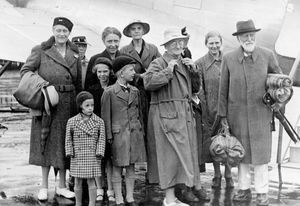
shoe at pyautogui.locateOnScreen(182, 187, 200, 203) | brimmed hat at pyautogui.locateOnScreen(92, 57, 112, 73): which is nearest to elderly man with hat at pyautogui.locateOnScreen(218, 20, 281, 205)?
shoe at pyautogui.locateOnScreen(182, 187, 200, 203)

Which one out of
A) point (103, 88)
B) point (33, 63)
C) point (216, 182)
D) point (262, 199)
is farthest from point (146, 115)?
point (262, 199)

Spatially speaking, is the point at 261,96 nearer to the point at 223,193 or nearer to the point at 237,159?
the point at 237,159

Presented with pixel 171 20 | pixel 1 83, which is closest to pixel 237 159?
pixel 171 20

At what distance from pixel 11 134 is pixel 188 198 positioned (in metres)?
4.62

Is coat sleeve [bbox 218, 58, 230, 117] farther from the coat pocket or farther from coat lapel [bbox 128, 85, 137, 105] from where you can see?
coat lapel [bbox 128, 85, 137, 105]

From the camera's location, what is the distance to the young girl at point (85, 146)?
4.39m

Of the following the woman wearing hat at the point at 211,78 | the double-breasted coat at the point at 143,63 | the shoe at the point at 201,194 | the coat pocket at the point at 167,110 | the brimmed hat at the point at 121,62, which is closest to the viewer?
the coat pocket at the point at 167,110

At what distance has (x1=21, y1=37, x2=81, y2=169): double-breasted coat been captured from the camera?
15.9ft

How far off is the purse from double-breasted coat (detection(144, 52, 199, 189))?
27 centimetres

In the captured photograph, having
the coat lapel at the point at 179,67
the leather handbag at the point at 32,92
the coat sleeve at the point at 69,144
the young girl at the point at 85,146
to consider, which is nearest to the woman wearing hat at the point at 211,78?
the coat lapel at the point at 179,67

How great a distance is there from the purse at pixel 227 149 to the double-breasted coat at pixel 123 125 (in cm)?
69

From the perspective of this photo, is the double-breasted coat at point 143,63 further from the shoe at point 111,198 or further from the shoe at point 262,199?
the shoe at point 262,199

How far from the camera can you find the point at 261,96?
15.5 ft

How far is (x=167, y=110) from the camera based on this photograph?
4512mm
